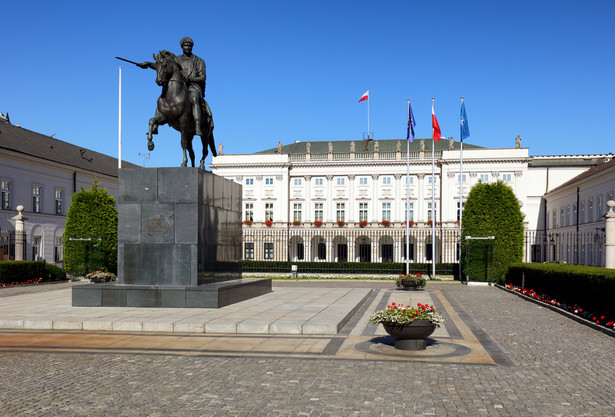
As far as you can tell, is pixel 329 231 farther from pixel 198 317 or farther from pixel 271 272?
pixel 198 317

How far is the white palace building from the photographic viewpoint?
70.0 meters

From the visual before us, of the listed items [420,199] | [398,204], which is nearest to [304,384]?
[420,199]

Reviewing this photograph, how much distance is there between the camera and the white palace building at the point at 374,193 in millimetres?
70000

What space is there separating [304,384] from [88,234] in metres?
30.6

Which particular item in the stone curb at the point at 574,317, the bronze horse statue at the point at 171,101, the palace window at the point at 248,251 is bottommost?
the palace window at the point at 248,251

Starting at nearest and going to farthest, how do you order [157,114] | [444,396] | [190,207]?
[444,396] → [190,207] → [157,114]

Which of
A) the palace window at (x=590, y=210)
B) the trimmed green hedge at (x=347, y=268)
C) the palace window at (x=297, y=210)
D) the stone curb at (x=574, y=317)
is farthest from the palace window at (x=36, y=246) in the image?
the palace window at (x=590, y=210)

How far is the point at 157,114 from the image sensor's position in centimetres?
1723

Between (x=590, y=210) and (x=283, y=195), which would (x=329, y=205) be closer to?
(x=283, y=195)

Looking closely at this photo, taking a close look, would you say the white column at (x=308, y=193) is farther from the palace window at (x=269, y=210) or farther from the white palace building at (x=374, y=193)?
the palace window at (x=269, y=210)

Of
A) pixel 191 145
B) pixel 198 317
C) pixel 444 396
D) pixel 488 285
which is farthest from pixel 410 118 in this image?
pixel 444 396

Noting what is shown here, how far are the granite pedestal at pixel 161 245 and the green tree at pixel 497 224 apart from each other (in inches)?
864

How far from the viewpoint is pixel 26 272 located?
3105 cm

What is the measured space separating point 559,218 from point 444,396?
Result: 66.6m
